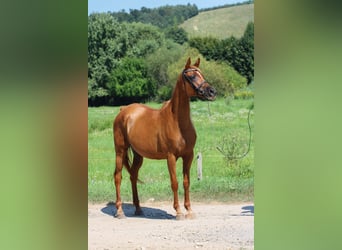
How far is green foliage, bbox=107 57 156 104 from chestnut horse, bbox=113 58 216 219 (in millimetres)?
81

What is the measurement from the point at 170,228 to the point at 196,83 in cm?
105

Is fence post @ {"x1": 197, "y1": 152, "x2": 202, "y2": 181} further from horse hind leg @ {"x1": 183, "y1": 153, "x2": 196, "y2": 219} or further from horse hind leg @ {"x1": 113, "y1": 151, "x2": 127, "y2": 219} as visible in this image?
horse hind leg @ {"x1": 113, "y1": 151, "x2": 127, "y2": 219}

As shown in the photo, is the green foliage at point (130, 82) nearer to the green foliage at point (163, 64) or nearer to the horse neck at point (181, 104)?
the green foliage at point (163, 64)

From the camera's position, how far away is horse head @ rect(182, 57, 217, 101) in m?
4.64

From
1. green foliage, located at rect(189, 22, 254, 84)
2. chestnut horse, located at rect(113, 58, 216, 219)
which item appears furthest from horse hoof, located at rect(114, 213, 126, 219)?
green foliage, located at rect(189, 22, 254, 84)

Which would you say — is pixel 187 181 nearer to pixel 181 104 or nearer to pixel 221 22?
pixel 181 104

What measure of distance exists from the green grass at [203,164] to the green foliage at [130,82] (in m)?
0.16

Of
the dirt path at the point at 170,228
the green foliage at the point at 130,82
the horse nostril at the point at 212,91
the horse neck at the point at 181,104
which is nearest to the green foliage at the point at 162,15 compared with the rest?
the green foliage at the point at 130,82

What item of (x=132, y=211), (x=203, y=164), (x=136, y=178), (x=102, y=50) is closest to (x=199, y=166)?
(x=203, y=164)
